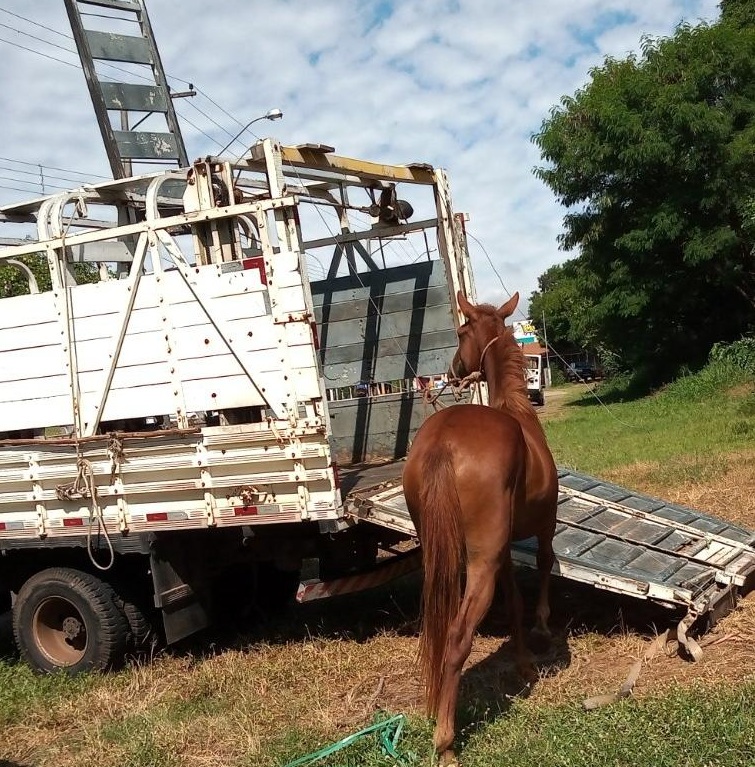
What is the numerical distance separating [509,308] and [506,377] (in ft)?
1.52

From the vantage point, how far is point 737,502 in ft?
25.3

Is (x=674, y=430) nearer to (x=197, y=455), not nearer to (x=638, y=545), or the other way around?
(x=638, y=545)

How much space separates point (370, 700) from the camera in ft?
14.6

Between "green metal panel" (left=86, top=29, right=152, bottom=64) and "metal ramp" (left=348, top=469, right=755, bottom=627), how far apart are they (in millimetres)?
7387

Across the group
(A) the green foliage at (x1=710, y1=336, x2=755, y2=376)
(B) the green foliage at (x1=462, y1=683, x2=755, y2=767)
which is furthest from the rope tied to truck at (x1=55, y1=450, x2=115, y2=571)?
(A) the green foliage at (x1=710, y1=336, x2=755, y2=376)

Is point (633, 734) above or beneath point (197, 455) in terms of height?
beneath

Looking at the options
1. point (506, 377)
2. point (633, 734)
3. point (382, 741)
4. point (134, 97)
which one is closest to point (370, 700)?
point (382, 741)

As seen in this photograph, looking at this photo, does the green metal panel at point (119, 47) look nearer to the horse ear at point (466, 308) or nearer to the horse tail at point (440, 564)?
Answer: the horse ear at point (466, 308)

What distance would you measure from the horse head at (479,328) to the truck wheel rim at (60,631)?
309 cm

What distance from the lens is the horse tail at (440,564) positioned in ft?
12.8

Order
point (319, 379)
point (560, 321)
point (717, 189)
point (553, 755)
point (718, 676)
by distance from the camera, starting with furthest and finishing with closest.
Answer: point (560, 321) → point (717, 189) → point (319, 379) → point (718, 676) → point (553, 755)

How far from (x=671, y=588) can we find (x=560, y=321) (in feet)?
176

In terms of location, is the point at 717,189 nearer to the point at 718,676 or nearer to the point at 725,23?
the point at 725,23

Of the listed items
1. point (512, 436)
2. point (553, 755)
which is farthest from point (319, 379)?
point (553, 755)
